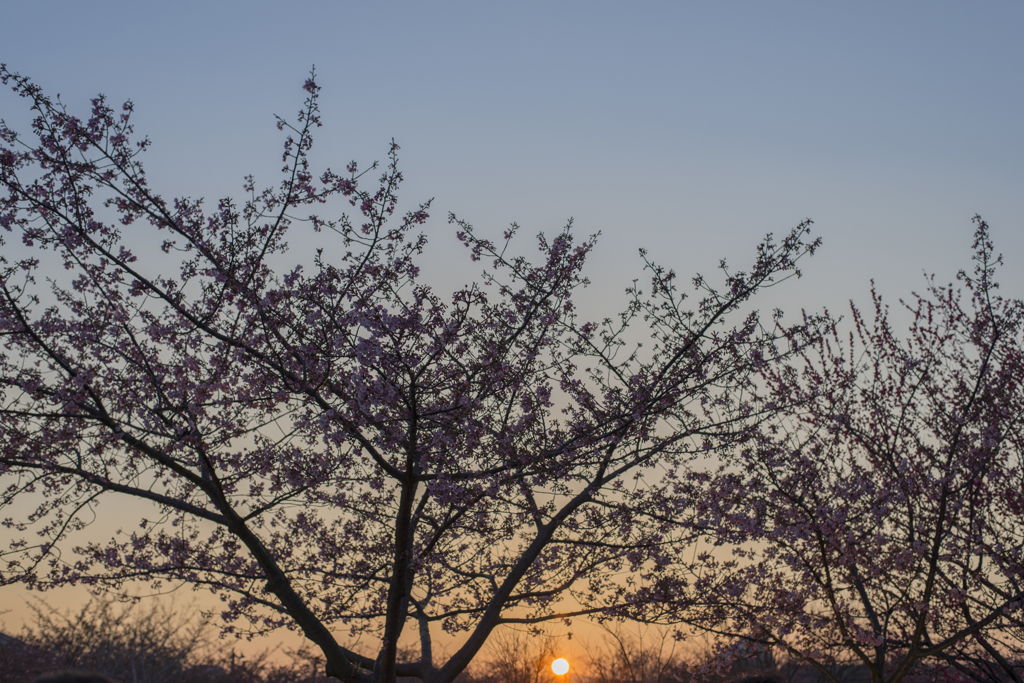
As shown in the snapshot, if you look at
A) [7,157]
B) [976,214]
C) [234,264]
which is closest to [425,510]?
[234,264]

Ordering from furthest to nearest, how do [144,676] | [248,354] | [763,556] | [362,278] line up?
[144,676] → [763,556] → [362,278] → [248,354]

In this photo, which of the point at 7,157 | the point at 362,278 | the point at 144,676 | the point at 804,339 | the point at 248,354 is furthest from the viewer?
the point at 144,676

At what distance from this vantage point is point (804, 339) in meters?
10.4

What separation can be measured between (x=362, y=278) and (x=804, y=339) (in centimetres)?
624

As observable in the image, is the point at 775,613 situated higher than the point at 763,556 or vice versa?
the point at 763,556

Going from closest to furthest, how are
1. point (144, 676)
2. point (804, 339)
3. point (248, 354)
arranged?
point (248, 354) < point (804, 339) < point (144, 676)

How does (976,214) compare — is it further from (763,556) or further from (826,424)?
(763,556)

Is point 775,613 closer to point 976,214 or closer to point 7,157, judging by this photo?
point 976,214

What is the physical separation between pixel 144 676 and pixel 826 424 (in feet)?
79.1

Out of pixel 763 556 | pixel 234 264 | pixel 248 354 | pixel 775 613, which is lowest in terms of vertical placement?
pixel 775 613

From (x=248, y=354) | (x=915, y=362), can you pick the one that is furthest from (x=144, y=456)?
(x=915, y=362)

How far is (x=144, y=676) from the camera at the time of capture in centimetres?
2498

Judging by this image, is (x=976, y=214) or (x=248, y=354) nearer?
(x=248, y=354)

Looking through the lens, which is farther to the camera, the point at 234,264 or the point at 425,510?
the point at 425,510
